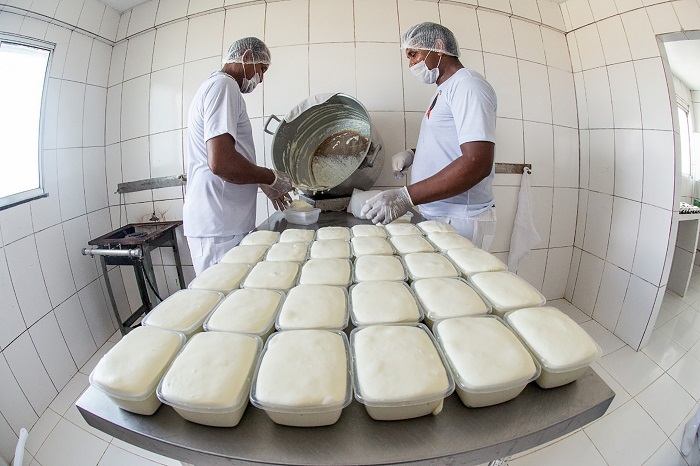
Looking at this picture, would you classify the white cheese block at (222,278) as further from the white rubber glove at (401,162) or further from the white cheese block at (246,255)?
the white rubber glove at (401,162)

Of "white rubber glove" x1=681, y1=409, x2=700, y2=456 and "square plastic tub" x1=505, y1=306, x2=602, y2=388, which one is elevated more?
"square plastic tub" x1=505, y1=306, x2=602, y2=388

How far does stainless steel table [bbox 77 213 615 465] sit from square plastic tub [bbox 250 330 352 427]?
0.03m

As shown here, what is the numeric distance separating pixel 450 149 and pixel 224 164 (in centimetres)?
106

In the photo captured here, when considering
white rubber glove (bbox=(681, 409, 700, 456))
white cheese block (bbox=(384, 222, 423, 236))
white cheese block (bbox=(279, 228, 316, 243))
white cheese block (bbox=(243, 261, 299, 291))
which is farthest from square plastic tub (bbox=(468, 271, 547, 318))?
white rubber glove (bbox=(681, 409, 700, 456))

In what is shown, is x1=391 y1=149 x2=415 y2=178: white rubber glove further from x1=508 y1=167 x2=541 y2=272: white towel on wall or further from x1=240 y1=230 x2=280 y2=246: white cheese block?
x1=508 y1=167 x2=541 y2=272: white towel on wall

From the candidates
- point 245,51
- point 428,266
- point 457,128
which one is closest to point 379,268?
point 428,266

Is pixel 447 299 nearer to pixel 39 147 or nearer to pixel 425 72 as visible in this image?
pixel 425 72

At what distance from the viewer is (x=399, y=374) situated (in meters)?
0.42

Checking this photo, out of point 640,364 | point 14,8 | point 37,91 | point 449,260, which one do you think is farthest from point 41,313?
point 640,364

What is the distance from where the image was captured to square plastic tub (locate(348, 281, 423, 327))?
0.56 metres

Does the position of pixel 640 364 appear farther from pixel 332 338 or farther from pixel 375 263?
pixel 332 338

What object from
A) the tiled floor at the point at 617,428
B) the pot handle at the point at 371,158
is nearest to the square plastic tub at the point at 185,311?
the pot handle at the point at 371,158

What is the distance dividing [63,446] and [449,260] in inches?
82.8

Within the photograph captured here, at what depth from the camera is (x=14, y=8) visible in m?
1.21
